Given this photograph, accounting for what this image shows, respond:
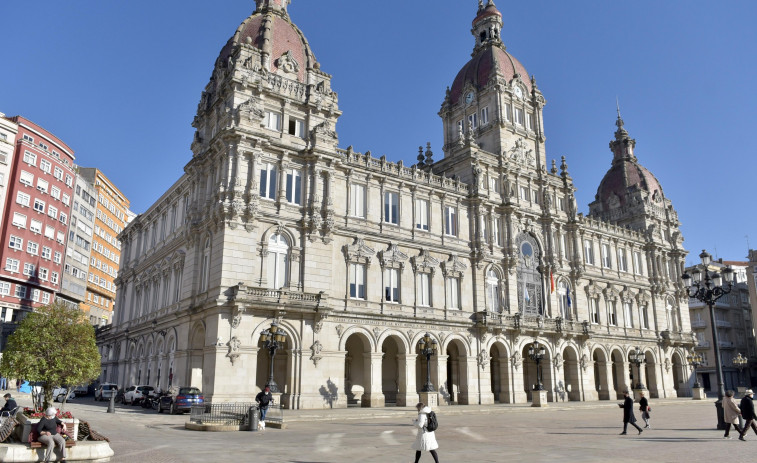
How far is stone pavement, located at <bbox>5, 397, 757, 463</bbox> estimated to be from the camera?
649 inches

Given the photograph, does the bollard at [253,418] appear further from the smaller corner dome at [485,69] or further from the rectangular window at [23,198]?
the rectangular window at [23,198]

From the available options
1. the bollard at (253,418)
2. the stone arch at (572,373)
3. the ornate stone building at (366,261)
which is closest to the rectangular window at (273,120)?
the ornate stone building at (366,261)

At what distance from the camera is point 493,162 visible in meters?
53.2

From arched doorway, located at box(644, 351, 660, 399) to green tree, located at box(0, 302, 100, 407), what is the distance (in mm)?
55412

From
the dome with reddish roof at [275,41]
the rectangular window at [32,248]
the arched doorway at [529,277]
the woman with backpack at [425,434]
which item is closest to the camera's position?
the woman with backpack at [425,434]

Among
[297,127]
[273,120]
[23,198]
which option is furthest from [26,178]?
[297,127]

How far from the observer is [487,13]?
63094mm

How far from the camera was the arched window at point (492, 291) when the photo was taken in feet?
161

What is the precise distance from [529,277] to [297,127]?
2489cm

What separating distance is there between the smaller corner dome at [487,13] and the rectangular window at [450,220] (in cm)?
2595

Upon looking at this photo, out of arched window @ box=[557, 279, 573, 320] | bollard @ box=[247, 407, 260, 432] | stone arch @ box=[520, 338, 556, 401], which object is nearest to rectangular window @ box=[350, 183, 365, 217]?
stone arch @ box=[520, 338, 556, 401]

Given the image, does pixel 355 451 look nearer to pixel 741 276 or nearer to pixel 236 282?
pixel 236 282

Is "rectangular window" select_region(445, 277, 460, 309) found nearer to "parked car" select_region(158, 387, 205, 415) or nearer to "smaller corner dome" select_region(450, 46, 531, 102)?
"parked car" select_region(158, 387, 205, 415)

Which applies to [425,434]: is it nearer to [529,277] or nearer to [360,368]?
[360,368]
